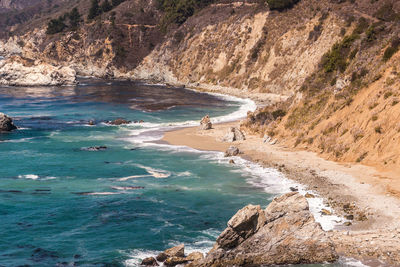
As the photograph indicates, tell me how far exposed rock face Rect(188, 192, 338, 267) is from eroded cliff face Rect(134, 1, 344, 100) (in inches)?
2411

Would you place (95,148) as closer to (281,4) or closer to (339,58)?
(339,58)

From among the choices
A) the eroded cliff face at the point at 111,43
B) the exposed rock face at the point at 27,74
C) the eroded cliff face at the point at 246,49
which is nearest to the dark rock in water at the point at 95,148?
the eroded cliff face at the point at 246,49

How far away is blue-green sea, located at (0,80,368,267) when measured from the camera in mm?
27047

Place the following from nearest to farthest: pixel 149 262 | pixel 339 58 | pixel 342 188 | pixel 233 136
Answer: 1. pixel 149 262
2. pixel 342 188
3. pixel 233 136
4. pixel 339 58

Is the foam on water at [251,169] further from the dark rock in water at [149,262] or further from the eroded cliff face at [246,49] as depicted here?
the eroded cliff face at [246,49]

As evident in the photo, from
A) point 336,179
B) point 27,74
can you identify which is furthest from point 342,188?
point 27,74

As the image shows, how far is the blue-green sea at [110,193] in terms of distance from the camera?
27.0m

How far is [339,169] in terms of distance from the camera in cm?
3900

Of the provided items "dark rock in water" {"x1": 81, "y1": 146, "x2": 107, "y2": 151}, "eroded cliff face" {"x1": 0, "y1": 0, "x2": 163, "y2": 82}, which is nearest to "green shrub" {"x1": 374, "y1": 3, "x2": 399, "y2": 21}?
"dark rock in water" {"x1": 81, "y1": 146, "x2": 107, "y2": 151}

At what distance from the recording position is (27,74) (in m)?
138

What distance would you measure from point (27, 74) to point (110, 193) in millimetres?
112039

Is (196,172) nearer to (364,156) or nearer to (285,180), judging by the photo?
(285,180)

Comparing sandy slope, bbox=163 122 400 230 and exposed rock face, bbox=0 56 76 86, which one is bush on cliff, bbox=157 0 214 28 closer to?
exposed rock face, bbox=0 56 76 86

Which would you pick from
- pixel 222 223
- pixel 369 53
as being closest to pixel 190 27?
pixel 369 53
